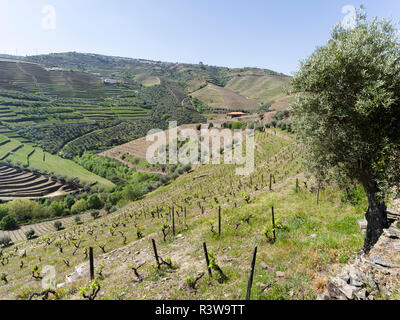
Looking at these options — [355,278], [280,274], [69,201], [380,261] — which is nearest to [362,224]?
[380,261]

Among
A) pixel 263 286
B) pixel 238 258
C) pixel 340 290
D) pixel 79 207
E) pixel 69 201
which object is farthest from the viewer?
pixel 69 201

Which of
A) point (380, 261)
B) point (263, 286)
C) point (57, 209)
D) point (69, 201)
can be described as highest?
point (380, 261)

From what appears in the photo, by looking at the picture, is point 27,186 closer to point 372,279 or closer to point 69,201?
point 69,201

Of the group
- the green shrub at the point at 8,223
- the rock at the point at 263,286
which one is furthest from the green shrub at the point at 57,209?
the rock at the point at 263,286

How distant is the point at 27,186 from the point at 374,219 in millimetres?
146869

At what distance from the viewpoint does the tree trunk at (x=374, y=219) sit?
870cm

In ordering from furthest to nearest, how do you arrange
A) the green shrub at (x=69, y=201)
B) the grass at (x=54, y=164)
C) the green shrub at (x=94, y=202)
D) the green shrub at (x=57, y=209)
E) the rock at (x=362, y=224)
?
1. the grass at (x=54, y=164)
2. the green shrub at (x=69, y=201)
3. the green shrub at (x=94, y=202)
4. the green shrub at (x=57, y=209)
5. the rock at (x=362, y=224)

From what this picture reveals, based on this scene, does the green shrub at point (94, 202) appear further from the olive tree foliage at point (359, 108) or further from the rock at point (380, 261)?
the rock at point (380, 261)

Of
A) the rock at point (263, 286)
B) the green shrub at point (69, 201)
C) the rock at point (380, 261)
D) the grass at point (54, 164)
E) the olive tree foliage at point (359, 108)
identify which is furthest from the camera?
the grass at point (54, 164)

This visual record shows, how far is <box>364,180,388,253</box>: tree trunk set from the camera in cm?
870

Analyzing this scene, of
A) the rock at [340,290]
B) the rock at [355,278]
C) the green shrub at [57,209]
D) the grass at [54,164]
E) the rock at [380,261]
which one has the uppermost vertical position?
the rock at [380,261]

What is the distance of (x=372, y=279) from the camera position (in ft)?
21.6

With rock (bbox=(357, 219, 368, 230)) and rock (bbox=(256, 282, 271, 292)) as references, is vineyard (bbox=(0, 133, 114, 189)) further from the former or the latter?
rock (bbox=(357, 219, 368, 230))

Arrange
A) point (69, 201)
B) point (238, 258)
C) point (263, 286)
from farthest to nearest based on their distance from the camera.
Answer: point (69, 201), point (238, 258), point (263, 286)
